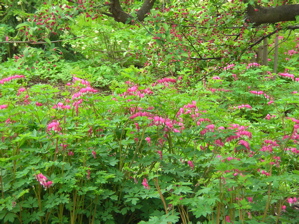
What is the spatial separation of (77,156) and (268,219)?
58.5 inches

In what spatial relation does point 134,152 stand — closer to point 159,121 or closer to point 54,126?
point 159,121

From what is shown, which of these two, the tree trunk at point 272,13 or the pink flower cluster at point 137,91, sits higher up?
the tree trunk at point 272,13

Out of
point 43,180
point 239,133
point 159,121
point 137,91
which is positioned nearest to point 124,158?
point 159,121

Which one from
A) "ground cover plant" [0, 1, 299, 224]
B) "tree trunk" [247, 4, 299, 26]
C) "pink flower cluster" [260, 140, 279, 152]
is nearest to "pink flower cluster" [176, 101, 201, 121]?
"ground cover plant" [0, 1, 299, 224]

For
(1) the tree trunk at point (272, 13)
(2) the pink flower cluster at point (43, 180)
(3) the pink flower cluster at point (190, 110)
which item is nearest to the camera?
(2) the pink flower cluster at point (43, 180)

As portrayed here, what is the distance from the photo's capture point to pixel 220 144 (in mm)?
3004

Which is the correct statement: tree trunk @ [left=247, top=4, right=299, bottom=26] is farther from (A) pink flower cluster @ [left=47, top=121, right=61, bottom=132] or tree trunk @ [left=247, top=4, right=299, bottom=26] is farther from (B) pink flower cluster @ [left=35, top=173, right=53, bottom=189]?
(B) pink flower cluster @ [left=35, top=173, right=53, bottom=189]

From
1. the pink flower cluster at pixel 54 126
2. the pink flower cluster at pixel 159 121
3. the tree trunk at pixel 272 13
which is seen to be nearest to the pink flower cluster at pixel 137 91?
the pink flower cluster at pixel 159 121

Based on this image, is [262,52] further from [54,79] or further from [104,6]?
[104,6]

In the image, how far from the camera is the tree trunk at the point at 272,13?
378 cm

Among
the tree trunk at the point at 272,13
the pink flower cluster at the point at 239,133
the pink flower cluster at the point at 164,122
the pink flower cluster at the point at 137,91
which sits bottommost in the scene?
the pink flower cluster at the point at 164,122

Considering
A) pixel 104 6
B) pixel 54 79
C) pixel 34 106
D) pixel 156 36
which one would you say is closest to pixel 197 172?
pixel 156 36

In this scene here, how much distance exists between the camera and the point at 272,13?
12.5ft

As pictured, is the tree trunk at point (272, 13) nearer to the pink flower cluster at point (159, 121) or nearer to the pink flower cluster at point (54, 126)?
the pink flower cluster at point (159, 121)
